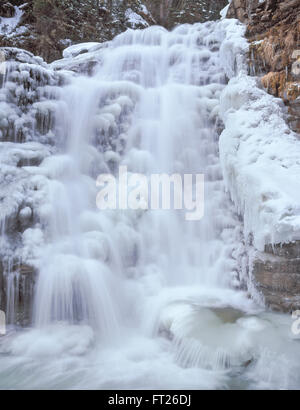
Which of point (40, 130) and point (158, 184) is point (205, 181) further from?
point (40, 130)

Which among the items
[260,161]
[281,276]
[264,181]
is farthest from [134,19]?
[281,276]

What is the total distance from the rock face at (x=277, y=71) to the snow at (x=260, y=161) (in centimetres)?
15

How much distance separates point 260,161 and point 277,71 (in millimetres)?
1955

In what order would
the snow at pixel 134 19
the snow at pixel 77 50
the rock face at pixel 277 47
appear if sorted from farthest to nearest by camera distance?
the snow at pixel 134 19, the snow at pixel 77 50, the rock face at pixel 277 47

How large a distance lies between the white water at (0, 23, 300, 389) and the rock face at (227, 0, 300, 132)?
34.8 inches

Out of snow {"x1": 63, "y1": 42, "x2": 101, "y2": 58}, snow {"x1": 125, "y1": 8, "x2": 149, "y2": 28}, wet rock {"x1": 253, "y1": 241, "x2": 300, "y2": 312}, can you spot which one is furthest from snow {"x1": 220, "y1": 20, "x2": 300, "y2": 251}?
snow {"x1": 125, "y1": 8, "x2": 149, "y2": 28}

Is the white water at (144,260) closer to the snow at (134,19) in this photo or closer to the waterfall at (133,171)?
the waterfall at (133,171)

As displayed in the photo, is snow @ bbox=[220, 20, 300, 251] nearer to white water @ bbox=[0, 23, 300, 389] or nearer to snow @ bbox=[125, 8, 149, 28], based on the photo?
white water @ bbox=[0, 23, 300, 389]

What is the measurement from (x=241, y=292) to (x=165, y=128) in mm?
3250

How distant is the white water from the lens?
298cm

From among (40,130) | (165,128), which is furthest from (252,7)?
(40,130)

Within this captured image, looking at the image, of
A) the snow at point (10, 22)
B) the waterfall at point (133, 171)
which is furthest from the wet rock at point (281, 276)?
the snow at point (10, 22)

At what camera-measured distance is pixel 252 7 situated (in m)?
6.80

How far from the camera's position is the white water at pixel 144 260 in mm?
2980
